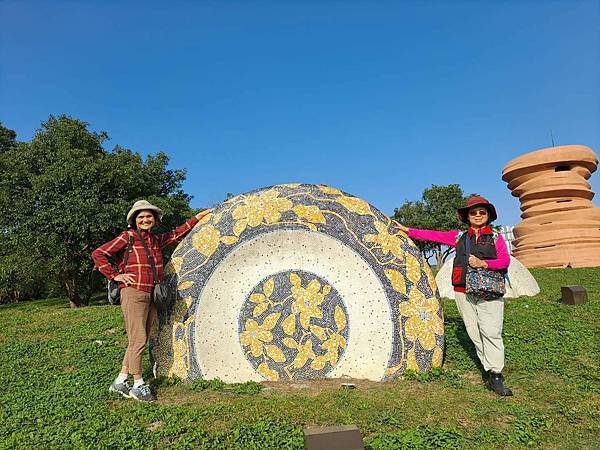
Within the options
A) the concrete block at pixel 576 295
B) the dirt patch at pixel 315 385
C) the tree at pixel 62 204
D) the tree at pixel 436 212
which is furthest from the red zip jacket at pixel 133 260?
the tree at pixel 436 212

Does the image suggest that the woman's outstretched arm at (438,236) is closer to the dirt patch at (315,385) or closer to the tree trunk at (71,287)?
the dirt patch at (315,385)

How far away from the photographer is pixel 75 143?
16.4 m

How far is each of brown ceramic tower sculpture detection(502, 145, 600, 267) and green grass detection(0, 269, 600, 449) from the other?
14.5 m

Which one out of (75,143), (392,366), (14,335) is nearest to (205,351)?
(392,366)

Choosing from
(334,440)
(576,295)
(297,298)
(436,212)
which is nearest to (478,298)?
(297,298)

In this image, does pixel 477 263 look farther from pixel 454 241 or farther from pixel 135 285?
pixel 135 285

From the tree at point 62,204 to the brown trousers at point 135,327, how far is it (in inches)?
392

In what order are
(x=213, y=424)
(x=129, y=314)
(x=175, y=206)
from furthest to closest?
(x=175, y=206) → (x=129, y=314) → (x=213, y=424)

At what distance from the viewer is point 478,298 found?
4.51 meters

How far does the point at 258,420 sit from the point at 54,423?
1.64 meters

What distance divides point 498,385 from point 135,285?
11.5 feet

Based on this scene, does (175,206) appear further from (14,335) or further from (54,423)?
(54,423)

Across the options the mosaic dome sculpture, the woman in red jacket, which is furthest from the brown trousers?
the mosaic dome sculpture

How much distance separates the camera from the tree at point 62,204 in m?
13.3
